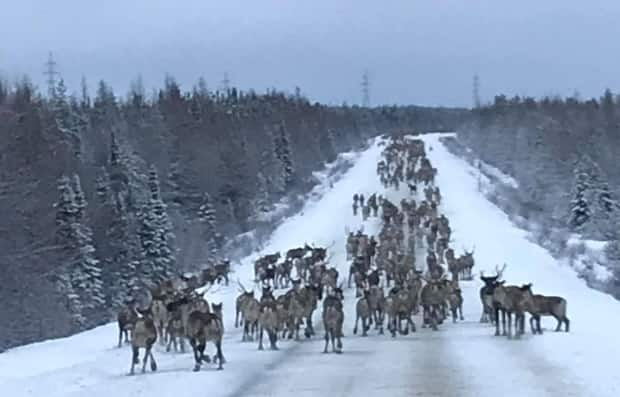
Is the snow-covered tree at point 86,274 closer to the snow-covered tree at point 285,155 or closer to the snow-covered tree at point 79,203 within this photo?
the snow-covered tree at point 79,203

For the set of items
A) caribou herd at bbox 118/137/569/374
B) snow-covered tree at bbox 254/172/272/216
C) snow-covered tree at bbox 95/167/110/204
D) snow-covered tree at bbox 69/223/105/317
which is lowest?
A: snow-covered tree at bbox 69/223/105/317

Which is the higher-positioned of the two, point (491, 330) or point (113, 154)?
point (113, 154)

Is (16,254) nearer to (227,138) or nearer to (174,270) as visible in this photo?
(174,270)

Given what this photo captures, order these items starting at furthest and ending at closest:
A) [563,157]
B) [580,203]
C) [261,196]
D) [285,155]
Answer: [285,155] → [563,157] → [261,196] → [580,203]

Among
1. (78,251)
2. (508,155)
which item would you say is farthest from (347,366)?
(508,155)

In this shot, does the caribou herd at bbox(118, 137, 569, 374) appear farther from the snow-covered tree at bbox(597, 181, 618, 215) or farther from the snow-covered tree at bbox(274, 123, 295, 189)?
the snow-covered tree at bbox(274, 123, 295, 189)

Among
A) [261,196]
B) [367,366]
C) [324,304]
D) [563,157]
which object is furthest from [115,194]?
[367,366]

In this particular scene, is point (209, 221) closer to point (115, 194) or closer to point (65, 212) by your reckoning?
point (115, 194)

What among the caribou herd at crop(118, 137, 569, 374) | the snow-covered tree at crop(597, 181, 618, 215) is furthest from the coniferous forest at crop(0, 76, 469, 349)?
the snow-covered tree at crop(597, 181, 618, 215)

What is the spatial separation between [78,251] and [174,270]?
5763mm

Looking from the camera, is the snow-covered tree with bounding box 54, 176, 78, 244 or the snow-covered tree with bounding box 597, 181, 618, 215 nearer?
the snow-covered tree with bounding box 54, 176, 78, 244

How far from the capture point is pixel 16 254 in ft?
140

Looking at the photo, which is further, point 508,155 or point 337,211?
point 508,155

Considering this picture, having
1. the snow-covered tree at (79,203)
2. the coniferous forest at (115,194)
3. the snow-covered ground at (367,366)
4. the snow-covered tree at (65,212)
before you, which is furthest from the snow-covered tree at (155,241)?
the snow-covered ground at (367,366)
